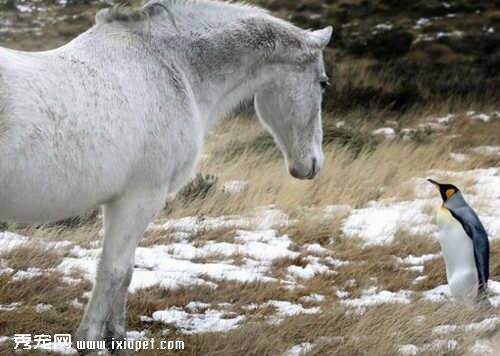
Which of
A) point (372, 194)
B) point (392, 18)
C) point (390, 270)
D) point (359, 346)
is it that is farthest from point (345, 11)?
point (359, 346)

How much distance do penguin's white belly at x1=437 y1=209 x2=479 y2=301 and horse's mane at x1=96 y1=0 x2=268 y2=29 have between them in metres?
2.44

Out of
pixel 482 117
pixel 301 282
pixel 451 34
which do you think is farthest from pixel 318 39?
pixel 451 34

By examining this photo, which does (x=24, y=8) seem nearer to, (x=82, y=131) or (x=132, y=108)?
(x=132, y=108)

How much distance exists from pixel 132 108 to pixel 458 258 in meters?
3.17

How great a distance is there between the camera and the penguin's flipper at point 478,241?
5898mm

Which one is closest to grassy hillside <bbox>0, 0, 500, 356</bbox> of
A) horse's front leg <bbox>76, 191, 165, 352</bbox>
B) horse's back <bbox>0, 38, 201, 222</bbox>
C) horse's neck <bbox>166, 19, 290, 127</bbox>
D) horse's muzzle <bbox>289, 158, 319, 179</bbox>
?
horse's front leg <bbox>76, 191, 165, 352</bbox>

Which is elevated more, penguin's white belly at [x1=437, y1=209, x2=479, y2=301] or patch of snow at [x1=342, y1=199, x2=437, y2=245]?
penguin's white belly at [x1=437, y1=209, x2=479, y2=301]

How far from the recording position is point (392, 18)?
24266mm

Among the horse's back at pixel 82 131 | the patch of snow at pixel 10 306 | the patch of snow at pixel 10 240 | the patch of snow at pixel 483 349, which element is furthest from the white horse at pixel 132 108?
the patch of snow at pixel 10 240

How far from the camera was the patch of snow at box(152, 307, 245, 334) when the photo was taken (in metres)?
5.03

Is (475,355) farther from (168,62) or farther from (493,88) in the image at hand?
(493,88)

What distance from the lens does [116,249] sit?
409 cm

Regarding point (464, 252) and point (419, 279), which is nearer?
point (464, 252)

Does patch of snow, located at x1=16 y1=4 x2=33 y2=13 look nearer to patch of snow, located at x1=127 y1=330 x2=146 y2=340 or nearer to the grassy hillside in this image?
the grassy hillside
